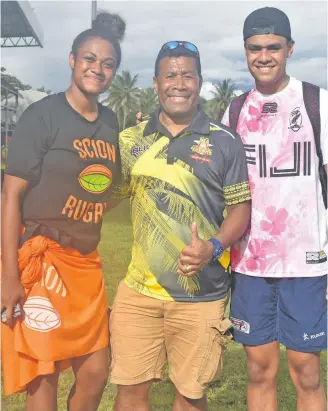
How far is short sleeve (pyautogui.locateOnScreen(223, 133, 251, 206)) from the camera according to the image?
272cm

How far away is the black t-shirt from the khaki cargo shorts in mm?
462

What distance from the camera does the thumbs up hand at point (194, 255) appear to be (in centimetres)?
253

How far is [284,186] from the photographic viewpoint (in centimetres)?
282

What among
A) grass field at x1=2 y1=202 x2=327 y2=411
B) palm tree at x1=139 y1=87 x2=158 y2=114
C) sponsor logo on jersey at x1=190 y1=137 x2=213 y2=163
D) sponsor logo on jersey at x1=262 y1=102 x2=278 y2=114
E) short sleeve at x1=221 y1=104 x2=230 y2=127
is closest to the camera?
sponsor logo on jersey at x1=190 y1=137 x2=213 y2=163

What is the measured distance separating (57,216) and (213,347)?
3.62 feet

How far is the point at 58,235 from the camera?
9.02 ft

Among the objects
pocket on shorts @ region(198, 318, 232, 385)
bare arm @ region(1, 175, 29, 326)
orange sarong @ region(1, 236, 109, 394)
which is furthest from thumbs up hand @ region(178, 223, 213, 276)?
bare arm @ region(1, 175, 29, 326)

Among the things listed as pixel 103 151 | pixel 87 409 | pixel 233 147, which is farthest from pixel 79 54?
pixel 87 409

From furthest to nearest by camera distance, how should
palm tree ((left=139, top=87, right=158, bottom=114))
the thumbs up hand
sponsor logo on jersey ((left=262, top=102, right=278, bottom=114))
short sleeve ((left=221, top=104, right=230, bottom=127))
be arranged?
palm tree ((left=139, top=87, right=158, bottom=114)), short sleeve ((left=221, top=104, right=230, bottom=127)), sponsor logo on jersey ((left=262, top=102, right=278, bottom=114)), the thumbs up hand

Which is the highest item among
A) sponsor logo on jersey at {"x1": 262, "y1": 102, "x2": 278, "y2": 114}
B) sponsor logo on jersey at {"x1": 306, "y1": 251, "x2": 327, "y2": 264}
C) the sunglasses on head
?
the sunglasses on head

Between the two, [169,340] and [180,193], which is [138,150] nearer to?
[180,193]

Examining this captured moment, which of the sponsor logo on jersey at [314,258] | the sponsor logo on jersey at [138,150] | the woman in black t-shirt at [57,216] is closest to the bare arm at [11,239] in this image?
the woman in black t-shirt at [57,216]

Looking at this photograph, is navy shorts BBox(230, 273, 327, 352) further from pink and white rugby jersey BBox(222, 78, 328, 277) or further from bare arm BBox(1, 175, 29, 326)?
bare arm BBox(1, 175, 29, 326)

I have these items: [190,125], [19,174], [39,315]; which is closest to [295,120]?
[190,125]
